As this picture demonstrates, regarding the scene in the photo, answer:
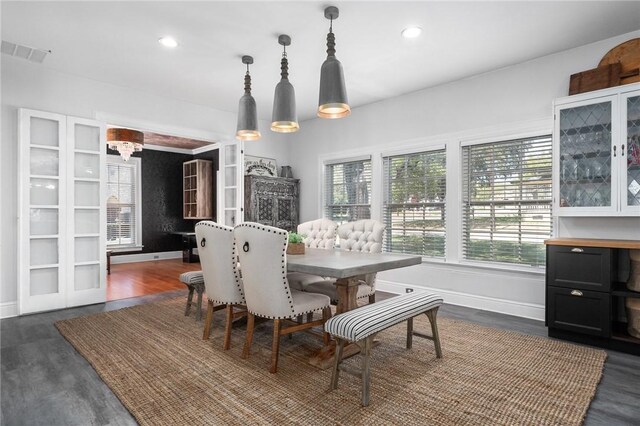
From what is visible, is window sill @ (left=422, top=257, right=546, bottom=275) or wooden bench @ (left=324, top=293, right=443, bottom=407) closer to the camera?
wooden bench @ (left=324, top=293, right=443, bottom=407)

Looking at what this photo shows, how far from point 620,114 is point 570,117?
0.36 m

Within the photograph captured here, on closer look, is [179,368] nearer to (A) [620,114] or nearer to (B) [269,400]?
(B) [269,400]

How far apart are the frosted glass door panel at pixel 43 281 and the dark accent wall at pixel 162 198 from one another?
419 centimetres

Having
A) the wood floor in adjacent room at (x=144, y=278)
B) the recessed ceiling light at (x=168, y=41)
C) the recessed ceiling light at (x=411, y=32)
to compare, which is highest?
the recessed ceiling light at (x=411, y=32)

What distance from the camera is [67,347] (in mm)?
2902

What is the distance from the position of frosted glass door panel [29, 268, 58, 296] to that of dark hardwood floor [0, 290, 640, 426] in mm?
653

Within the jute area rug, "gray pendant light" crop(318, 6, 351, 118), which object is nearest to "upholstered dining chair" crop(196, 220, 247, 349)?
the jute area rug

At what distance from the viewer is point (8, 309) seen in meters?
3.79

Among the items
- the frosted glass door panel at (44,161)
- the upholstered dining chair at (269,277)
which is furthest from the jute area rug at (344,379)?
the frosted glass door panel at (44,161)

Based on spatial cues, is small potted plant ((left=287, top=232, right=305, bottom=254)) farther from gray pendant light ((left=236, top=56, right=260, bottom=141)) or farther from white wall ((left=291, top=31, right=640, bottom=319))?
white wall ((left=291, top=31, right=640, bottom=319))

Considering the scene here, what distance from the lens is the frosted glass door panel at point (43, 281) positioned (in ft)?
12.8

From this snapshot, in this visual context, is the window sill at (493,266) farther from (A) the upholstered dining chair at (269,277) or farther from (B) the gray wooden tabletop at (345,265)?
(A) the upholstered dining chair at (269,277)

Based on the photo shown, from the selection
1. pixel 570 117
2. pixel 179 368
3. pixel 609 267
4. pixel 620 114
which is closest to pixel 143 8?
pixel 179 368

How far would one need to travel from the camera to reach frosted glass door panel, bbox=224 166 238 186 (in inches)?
215
